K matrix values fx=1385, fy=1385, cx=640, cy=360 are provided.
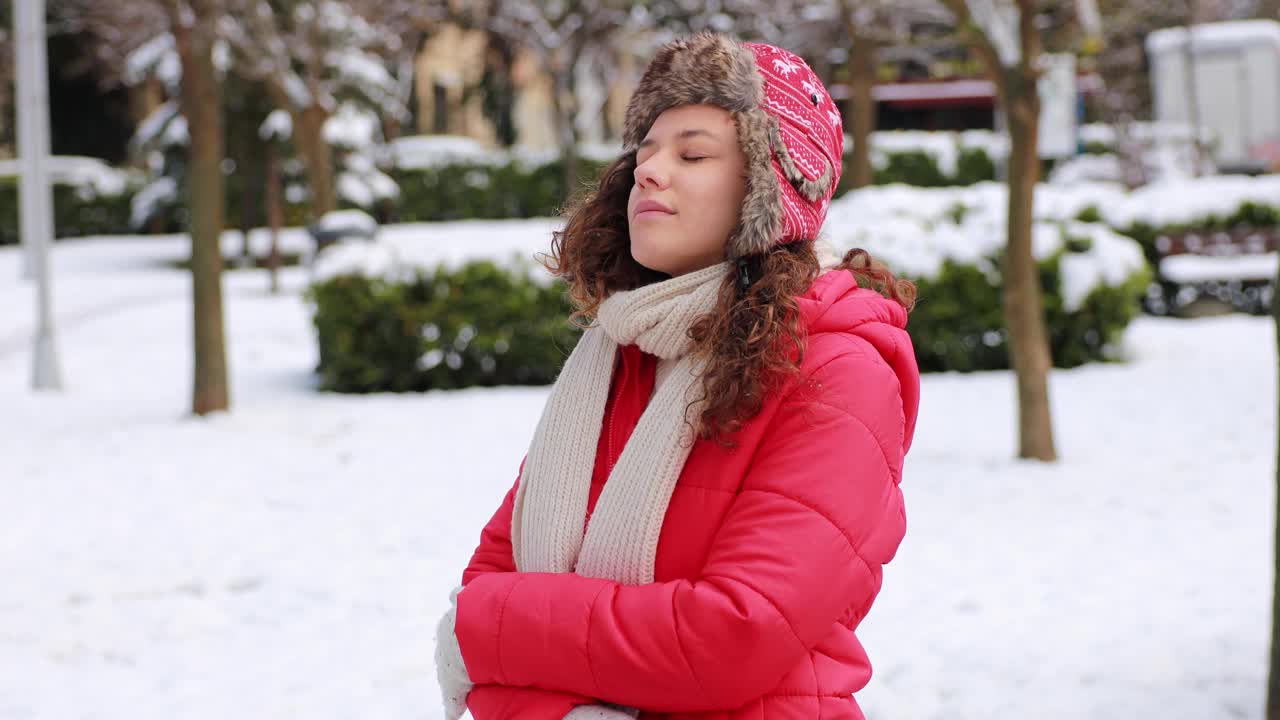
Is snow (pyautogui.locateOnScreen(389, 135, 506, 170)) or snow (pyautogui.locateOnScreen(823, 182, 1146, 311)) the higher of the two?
snow (pyautogui.locateOnScreen(389, 135, 506, 170))

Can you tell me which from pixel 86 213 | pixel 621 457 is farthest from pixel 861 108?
pixel 621 457

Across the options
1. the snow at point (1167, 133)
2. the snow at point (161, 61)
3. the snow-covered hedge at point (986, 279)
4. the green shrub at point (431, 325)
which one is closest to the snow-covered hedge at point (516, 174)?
the snow at point (1167, 133)

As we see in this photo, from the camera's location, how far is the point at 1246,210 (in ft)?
47.5

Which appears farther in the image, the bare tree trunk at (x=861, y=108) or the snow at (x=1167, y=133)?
the snow at (x=1167, y=133)

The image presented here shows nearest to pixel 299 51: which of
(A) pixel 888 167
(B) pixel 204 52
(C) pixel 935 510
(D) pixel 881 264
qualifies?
(B) pixel 204 52

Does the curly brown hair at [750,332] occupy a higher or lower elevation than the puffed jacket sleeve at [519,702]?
higher

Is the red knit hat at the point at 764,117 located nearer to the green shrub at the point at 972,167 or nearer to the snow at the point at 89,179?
the snow at the point at 89,179

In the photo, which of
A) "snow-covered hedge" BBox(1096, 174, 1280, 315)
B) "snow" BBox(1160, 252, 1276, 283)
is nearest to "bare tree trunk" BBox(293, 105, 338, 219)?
"snow-covered hedge" BBox(1096, 174, 1280, 315)

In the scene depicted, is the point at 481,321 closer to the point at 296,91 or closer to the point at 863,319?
the point at 863,319

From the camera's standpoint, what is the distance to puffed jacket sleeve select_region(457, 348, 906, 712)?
1.54m

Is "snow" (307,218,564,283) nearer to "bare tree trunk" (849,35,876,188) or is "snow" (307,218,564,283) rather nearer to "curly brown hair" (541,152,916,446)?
"curly brown hair" (541,152,916,446)

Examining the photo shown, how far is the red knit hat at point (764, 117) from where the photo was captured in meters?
1.67

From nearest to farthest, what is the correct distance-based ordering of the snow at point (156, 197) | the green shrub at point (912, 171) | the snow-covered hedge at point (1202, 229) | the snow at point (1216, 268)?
the snow at point (1216, 268)
the snow-covered hedge at point (1202, 229)
the snow at point (156, 197)
the green shrub at point (912, 171)

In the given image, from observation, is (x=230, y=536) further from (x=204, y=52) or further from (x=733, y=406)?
(x=733, y=406)
